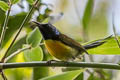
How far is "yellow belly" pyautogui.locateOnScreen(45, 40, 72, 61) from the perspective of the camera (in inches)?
52.3

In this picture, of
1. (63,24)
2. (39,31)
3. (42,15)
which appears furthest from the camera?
(63,24)

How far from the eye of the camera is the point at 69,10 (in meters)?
3.67

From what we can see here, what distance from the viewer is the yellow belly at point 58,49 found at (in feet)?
4.36

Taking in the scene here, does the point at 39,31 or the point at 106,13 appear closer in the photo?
the point at 39,31

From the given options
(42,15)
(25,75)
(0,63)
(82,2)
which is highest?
(82,2)

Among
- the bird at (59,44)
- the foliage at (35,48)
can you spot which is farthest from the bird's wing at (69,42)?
the foliage at (35,48)

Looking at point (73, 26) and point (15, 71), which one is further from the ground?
point (73, 26)

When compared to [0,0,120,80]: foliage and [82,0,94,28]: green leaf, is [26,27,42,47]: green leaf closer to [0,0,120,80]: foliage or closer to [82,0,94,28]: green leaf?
[0,0,120,80]: foliage

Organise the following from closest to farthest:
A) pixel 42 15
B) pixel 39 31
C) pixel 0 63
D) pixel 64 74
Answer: pixel 0 63
pixel 64 74
pixel 39 31
pixel 42 15

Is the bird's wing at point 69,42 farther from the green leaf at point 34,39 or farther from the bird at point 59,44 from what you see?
the green leaf at point 34,39

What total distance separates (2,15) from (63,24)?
77.2 inches

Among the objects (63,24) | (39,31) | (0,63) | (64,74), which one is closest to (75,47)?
(39,31)

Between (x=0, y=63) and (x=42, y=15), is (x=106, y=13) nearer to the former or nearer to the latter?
(x=42, y=15)

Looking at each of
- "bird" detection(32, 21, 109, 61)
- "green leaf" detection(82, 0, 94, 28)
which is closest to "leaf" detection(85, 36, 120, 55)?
"bird" detection(32, 21, 109, 61)
